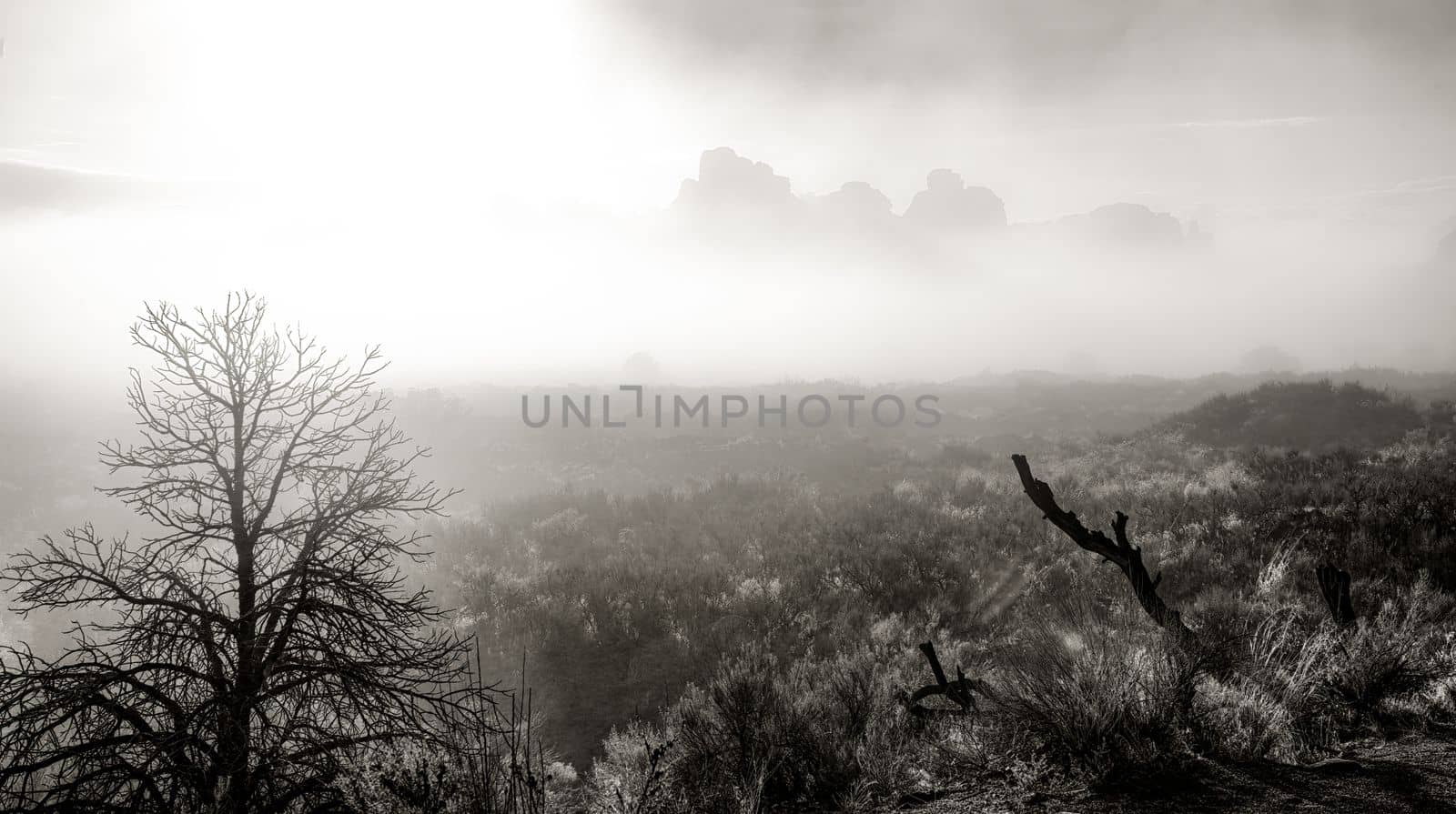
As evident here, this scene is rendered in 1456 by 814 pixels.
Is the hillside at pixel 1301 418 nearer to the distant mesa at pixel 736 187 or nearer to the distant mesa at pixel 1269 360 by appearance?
the distant mesa at pixel 1269 360

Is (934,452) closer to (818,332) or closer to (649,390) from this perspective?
(649,390)

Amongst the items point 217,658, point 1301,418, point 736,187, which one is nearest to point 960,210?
point 736,187

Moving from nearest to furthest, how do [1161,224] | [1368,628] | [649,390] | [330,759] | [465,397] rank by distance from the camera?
1. [330,759]
2. [1368,628]
3. [465,397]
4. [649,390]
5. [1161,224]

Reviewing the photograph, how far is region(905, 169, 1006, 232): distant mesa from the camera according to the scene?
14938cm

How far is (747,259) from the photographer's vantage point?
149875 mm

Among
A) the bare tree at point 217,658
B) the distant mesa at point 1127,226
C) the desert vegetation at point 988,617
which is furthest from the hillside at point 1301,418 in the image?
the distant mesa at point 1127,226

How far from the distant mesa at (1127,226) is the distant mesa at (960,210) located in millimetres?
16213

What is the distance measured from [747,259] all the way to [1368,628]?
5884 inches

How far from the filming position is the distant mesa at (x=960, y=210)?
149 meters

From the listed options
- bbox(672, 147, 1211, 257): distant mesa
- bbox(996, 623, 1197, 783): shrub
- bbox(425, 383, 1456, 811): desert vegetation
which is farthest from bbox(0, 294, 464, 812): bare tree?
bbox(672, 147, 1211, 257): distant mesa

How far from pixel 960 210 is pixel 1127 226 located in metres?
35.8

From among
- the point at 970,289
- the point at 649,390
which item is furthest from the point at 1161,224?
the point at 649,390

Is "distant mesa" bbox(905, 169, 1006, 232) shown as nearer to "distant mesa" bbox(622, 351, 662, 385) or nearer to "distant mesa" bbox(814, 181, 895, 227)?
"distant mesa" bbox(814, 181, 895, 227)

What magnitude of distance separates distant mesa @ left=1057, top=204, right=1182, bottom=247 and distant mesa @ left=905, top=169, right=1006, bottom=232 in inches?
638
